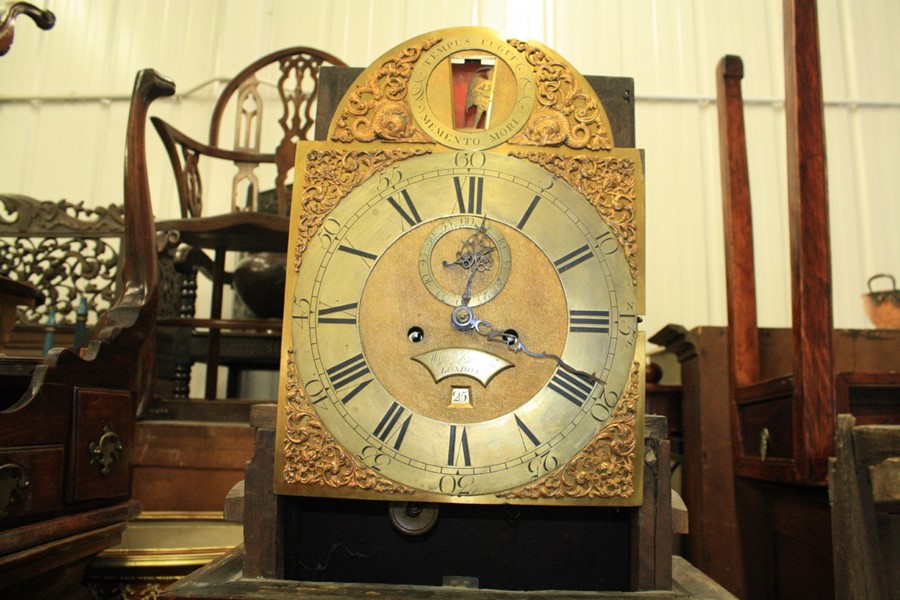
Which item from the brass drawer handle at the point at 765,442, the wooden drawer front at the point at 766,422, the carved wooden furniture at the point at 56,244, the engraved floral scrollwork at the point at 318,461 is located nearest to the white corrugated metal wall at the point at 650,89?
the carved wooden furniture at the point at 56,244

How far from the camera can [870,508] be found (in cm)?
130

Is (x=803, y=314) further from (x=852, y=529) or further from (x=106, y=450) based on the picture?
(x=106, y=450)

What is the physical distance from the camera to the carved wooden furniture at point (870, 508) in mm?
1275

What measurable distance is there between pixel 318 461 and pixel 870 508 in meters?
0.98

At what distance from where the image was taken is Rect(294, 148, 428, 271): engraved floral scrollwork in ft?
4.19

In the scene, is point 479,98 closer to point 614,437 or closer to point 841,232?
point 614,437

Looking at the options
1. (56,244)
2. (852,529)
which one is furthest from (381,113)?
(56,244)

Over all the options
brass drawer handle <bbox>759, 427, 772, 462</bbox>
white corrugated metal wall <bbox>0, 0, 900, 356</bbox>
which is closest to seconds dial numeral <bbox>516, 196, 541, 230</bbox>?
brass drawer handle <bbox>759, 427, 772, 462</bbox>

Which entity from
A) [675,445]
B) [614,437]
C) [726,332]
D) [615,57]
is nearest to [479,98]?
[614,437]

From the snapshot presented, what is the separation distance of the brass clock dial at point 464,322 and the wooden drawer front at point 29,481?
1.70 feet

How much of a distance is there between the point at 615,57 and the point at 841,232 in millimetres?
1475

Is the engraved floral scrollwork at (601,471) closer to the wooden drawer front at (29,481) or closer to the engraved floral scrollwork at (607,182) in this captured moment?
the engraved floral scrollwork at (607,182)

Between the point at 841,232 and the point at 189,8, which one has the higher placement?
the point at 189,8

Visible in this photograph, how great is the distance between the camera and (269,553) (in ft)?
3.88
